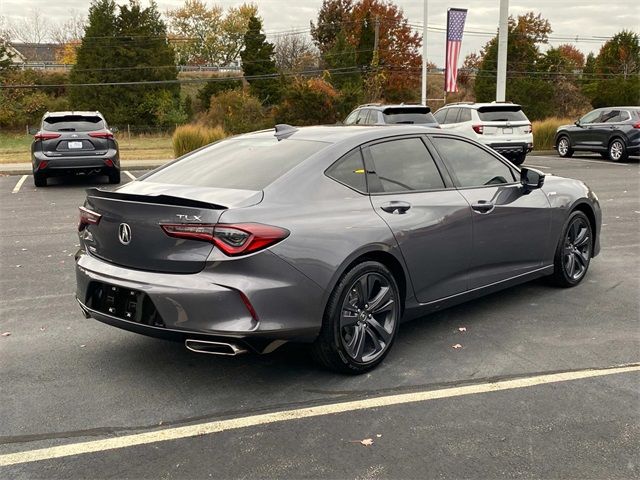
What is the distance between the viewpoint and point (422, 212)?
433cm

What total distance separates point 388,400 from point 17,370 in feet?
7.65

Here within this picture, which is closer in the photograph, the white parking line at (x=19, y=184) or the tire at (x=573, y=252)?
the tire at (x=573, y=252)

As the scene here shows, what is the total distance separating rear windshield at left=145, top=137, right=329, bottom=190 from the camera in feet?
13.1

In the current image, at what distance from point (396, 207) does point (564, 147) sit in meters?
19.1

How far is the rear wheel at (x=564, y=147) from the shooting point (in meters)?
21.3

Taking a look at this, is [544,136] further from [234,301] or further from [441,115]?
[234,301]

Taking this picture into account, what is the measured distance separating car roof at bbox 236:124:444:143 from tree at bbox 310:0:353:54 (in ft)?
195

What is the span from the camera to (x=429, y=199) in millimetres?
4441

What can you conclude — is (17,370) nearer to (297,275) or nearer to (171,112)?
(297,275)

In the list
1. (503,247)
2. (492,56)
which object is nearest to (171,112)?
(492,56)

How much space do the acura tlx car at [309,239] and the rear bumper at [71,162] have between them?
930 centimetres

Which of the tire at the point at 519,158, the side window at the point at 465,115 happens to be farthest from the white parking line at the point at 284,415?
the tire at the point at 519,158

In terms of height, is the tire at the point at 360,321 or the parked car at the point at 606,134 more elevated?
the parked car at the point at 606,134

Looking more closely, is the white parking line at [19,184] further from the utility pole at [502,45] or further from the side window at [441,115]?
the utility pole at [502,45]
